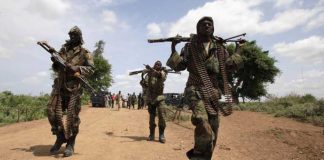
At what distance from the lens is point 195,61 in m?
6.87

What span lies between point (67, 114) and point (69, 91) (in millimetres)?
479

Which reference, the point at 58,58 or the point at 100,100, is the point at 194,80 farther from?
the point at 100,100

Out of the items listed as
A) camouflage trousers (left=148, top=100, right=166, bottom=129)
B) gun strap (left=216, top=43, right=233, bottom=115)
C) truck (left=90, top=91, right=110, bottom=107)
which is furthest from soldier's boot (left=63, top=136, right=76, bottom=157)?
truck (left=90, top=91, right=110, bottom=107)

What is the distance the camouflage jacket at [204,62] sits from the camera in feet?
22.4

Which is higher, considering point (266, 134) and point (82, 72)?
point (82, 72)

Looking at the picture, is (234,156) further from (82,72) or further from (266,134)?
(266,134)

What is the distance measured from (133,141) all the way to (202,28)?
5.84m

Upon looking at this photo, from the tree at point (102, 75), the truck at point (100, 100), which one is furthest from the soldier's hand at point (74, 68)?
the tree at point (102, 75)

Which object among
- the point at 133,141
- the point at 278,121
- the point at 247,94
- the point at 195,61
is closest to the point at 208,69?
the point at 195,61

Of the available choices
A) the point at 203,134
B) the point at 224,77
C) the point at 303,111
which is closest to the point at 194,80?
the point at 224,77

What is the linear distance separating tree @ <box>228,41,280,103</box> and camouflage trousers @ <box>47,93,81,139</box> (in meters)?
41.2

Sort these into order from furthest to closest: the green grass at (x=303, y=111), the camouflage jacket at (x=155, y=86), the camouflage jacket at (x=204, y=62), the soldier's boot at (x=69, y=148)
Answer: the green grass at (x=303, y=111) < the camouflage jacket at (x=155, y=86) < the soldier's boot at (x=69, y=148) < the camouflage jacket at (x=204, y=62)

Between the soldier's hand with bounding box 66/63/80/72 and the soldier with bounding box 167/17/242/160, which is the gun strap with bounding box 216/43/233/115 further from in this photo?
the soldier's hand with bounding box 66/63/80/72

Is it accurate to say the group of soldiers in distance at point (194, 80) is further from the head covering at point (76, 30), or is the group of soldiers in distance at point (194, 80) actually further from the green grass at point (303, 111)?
the green grass at point (303, 111)
